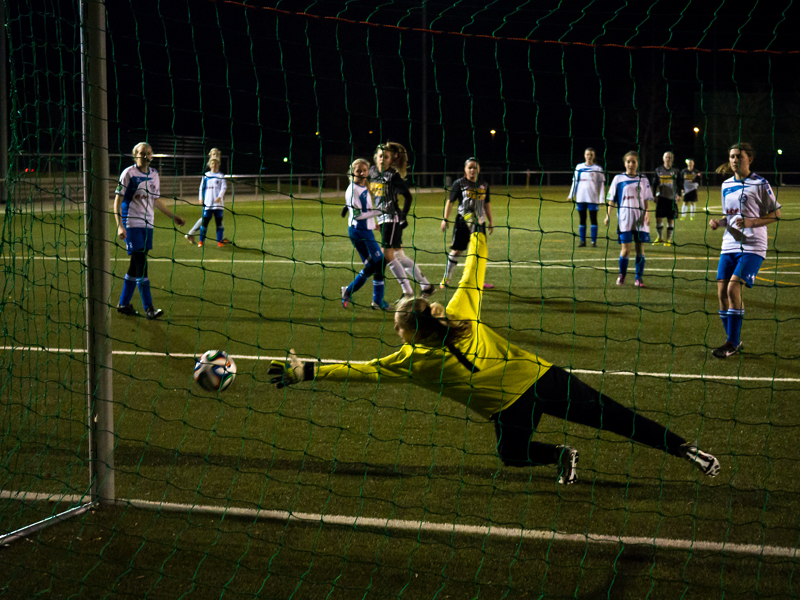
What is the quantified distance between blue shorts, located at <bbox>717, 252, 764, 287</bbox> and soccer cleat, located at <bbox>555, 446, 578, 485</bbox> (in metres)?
3.31

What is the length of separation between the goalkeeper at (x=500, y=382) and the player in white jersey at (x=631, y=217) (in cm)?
653

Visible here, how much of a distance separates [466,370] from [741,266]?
395cm

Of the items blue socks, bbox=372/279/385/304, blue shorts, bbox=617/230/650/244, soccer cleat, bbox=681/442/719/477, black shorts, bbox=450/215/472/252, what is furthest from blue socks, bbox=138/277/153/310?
soccer cleat, bbox=681/442/719/477

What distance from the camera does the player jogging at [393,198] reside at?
28.7ft

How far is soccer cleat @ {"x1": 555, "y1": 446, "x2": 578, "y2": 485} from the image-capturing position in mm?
4293

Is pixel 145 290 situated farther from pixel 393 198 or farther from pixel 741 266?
pixel 741 266

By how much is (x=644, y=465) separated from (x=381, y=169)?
537 cm

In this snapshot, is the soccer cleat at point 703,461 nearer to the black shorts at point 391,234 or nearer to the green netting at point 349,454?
the green netting at point 349,454

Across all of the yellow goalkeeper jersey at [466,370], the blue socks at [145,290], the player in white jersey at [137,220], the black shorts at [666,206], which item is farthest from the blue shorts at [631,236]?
the yellow goalkeeper jersey at [466,370]

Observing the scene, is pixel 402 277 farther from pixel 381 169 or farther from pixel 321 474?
pixel 321 474

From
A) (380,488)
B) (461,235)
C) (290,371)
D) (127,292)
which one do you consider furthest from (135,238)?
(290,371)

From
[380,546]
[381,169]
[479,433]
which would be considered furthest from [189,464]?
Answer: [381,169]

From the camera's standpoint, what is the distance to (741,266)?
6.94 meters

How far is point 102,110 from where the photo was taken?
3.89 m
